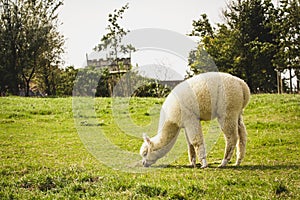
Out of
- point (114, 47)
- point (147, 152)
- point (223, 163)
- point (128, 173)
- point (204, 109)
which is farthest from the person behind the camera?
point (114, 47)

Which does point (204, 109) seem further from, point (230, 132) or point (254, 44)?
point (254, 44)

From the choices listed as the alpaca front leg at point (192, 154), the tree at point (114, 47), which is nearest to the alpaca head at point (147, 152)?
the alpaca front leg at point (192, 154)

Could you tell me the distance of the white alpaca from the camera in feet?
30.1

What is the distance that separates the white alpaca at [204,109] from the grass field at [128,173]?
0.56 metres

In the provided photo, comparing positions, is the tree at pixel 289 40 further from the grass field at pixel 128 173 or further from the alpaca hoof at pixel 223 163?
the alpaca hoof at pixel 223 163

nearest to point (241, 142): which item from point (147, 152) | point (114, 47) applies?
point (147, 152)

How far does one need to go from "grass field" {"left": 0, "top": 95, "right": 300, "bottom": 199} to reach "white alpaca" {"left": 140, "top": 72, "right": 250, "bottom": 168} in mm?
564

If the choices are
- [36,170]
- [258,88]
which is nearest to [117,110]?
[36,170]

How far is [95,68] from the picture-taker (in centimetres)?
3061

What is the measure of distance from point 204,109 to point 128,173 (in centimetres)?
226

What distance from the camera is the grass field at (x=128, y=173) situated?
6.46m

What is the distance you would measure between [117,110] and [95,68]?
A: 10416mm

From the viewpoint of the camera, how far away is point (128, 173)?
8.42 m

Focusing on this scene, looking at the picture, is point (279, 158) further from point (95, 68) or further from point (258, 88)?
point (258, 88)
